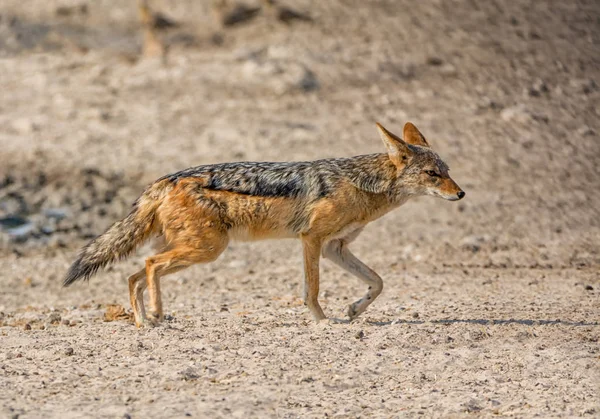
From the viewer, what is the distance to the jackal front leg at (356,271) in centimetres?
862

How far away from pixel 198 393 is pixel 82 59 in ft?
38.9

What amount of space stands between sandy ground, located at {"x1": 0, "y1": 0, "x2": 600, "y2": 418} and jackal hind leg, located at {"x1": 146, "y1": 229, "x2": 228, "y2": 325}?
0.87 feet

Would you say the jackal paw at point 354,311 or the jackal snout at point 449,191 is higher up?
the jackal snout at point 449,191

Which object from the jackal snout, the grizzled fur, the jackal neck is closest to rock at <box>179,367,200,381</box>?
the grizzled fur

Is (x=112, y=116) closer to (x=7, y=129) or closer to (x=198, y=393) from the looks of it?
(x=7, y=129)

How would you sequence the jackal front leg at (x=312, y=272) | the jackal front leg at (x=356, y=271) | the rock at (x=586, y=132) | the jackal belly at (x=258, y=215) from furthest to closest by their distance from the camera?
1. the rock at (x=586, y=132)
2. the jackal front leg at (x=356, y=271)
3. the jackal front leg at (x=312, y=272)
4. the jackal belly at (x=258, y=215)

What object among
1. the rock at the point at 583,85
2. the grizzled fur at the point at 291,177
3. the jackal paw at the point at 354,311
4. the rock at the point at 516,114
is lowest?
the rock at the point at 516,114

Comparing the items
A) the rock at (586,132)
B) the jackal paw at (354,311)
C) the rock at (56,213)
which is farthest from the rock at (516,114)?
the jackal paw at (354,311)

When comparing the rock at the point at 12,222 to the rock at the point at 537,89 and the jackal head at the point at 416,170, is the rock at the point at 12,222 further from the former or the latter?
the rock at the point at 537,89

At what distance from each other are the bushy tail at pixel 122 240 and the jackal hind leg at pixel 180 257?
0.25 metres

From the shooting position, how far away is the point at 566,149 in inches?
583

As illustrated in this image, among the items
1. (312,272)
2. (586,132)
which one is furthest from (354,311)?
(586,132)

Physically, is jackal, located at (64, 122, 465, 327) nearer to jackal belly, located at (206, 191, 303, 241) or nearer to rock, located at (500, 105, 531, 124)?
jackal belly, located at (206, 191, 303, 241)

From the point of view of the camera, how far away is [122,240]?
27.7 feet
